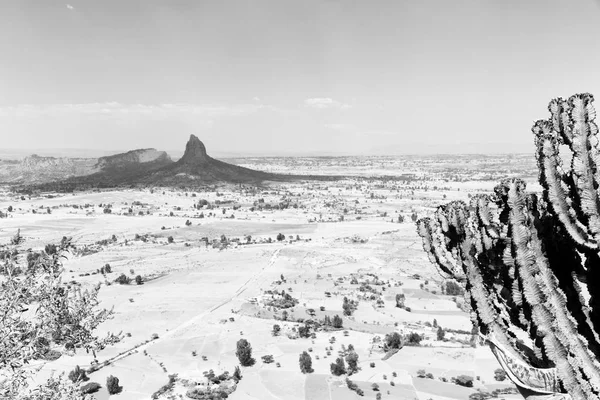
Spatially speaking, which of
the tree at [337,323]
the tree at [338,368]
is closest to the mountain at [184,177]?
the tree at [337,323]

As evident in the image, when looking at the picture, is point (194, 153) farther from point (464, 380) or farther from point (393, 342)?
point (464, 380)

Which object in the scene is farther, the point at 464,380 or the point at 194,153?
the point at 194,153

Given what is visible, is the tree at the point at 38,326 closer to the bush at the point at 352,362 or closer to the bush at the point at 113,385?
the bush at the point at 113,385

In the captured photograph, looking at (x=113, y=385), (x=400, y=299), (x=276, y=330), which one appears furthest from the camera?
(x=400, y=299)

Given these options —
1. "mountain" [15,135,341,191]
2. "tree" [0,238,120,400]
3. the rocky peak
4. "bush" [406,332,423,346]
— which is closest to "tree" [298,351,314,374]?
"bush" [406,332,423,346]

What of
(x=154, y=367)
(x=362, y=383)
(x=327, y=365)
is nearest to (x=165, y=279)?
(x=154, y=367)

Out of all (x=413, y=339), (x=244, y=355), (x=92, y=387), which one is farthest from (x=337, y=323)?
(x=92, y=387)
